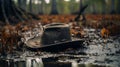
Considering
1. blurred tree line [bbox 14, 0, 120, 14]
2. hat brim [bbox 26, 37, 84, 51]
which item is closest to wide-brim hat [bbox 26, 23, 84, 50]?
hat brim [bbox 26, 37, 84, 51]

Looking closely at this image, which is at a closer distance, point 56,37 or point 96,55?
point 96,55

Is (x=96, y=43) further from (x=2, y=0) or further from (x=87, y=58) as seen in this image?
(x=2, y=0)

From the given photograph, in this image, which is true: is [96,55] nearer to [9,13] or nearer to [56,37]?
[56,37]

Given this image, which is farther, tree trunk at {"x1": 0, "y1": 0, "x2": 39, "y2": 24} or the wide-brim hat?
tree trunk at {"x1": 0, "y1": 0, "x2": 39, "y2": 24}

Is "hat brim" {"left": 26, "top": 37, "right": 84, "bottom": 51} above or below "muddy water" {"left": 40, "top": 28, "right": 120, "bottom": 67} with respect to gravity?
above

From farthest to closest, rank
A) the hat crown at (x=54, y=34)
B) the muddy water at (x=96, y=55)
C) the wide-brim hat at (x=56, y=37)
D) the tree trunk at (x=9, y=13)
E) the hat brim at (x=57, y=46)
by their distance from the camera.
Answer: the tree trunk at (x=9, y=13), the hat crown at (x=54, y=34), the wide-brim hat at (x=56, y=37), the hat brim at (x=57, y=46), the muddy water at (x=96, y=55)

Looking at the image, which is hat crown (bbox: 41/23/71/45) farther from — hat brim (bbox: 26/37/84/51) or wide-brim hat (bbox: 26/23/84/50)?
hat brim (bbox: 26/37/84/51)

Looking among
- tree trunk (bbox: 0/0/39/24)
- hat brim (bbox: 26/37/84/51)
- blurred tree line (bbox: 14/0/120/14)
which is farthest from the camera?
blurred tree line (bbox: 14/0/120/14)

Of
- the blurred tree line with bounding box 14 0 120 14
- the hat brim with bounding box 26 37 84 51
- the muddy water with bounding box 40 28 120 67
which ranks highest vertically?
the hat brim with bounding box 26 37 84 51

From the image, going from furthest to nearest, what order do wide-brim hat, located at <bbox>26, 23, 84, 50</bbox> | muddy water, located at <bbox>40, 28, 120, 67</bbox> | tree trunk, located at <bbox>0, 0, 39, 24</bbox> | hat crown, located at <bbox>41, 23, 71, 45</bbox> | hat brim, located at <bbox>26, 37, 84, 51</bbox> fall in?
1. tree trunk, located at <bbox>0, 0, 39, 24</bbox>
2. hat crown, located at <bbox>41, 23, 71, 45</bbox>
3. wide-brim hat, located at <bbox>26, 23, 84, 50</bbox>
4. hat brim, located at <bbox>26, 37, 84, 51</bbox>
5. muddy water, located at <bbox>40, 28, 120, 67</bbox>

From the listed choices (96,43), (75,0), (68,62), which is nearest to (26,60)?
(68,62)

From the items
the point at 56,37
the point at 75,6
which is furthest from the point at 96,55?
the point at 75,6

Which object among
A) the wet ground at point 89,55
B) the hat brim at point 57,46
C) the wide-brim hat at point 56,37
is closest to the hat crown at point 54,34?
the wide-brim hat at point 56,37

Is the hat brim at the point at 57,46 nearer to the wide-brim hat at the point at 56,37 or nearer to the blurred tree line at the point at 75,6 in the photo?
the wide-brim hat at the point at 56,37
